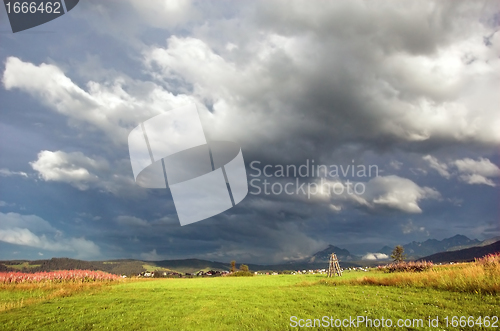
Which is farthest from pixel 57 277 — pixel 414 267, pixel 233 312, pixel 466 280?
pixel 414 267

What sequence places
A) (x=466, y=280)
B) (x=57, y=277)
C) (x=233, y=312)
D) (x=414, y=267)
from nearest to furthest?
(x=233, y=312) → (x=466, y=280) → (x=414, y=267) → (x=57, y=277)

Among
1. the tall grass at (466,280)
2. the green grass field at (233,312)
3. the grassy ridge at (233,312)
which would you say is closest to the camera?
the green grass field at (233,312)

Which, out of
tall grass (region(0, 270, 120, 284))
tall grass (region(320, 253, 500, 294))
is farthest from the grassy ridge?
tall grass (region(0, 270, 120, 284))

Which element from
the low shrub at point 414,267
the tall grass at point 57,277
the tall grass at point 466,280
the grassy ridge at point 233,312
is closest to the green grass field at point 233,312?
the grassy ridge at point 233,312

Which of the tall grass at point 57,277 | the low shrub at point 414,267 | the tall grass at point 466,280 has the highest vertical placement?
the tall grass at point 466,280

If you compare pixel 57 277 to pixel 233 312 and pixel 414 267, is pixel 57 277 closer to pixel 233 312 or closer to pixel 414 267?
pixel 233 312

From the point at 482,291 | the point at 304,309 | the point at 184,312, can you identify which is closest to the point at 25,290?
the point at 184,312

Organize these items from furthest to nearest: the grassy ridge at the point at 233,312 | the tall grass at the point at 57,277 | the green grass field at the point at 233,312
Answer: the tall grass at the point at 57,277
the grassy ridge at the point at 233,312
the green grass field at the point at 233,312

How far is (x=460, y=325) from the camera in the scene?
904cm

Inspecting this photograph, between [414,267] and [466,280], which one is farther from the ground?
[466,280]

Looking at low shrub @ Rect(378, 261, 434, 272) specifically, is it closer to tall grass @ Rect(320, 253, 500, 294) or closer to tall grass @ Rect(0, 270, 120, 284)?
tall grass @ Rect(320, 253, 500, 294)

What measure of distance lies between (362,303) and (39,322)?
14.3 meters

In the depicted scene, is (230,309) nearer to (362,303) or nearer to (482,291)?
(362,303)

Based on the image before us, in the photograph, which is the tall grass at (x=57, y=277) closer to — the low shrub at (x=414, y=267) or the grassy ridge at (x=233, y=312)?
the grassy ridge at (x=233, y=312)
